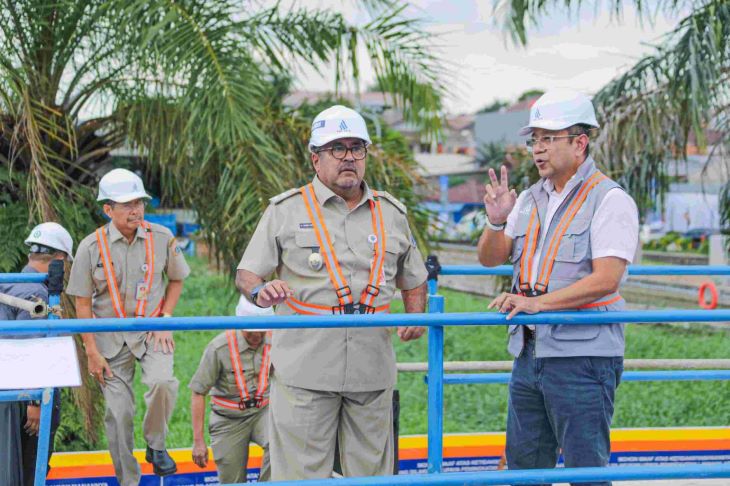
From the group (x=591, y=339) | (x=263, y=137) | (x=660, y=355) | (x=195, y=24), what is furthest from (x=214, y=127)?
(x=660, y=355)

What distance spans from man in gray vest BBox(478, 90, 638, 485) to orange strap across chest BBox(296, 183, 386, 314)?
440 millimetres

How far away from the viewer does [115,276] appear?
16.7 feet

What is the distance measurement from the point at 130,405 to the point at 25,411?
0.55 meters

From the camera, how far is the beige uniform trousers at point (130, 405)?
505 cm

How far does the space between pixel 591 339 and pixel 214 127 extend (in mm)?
3454

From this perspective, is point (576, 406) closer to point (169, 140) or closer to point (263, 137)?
point (263, 137)

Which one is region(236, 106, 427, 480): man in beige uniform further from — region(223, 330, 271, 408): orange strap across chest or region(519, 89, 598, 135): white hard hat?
region(223, 330, 271, 408): orange strap across chest

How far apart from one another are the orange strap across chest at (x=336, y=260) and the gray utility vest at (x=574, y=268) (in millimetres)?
532

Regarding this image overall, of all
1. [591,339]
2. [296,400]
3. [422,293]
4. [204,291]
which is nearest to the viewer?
[591,339]

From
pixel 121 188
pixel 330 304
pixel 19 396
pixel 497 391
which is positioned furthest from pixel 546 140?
pixel 497 391

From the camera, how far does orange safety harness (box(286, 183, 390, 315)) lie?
360cm

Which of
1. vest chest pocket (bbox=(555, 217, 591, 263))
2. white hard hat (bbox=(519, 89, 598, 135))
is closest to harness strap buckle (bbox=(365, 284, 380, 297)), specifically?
vest chest pocket (bbox=(555, 217, 591, 263))

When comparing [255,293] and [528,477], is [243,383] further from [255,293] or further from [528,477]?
[528,477]

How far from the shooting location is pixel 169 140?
22.0ft
